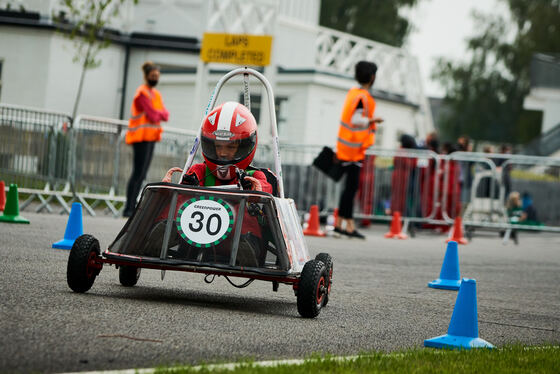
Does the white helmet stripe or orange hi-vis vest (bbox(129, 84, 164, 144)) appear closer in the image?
the white helmet stripe

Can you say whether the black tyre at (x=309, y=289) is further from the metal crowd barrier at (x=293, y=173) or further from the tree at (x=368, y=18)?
the tree at (x=368, y=18)

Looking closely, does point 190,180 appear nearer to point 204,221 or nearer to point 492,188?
point 204,221

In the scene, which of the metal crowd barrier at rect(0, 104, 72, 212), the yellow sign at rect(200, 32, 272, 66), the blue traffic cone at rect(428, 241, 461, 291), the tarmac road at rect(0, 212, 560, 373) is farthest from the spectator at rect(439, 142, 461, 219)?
the blue traffic cone at rect(428, 241, 461, 291)

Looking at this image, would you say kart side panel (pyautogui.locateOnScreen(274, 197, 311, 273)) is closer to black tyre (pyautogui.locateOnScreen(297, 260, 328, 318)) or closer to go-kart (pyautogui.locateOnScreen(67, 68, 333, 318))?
go-kart (pyautogui.locateOnScreen(67, 68, 333, 318))

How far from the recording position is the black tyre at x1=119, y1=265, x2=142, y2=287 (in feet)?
24.4

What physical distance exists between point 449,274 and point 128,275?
3562 mm

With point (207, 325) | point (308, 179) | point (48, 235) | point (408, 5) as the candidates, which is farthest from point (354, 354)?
point (408, 5)

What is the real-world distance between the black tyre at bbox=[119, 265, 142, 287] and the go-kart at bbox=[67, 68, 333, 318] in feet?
2.21

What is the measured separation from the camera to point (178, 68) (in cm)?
3319

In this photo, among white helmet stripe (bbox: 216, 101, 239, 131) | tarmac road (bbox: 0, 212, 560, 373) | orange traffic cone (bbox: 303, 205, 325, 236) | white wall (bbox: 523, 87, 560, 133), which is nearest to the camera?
tarmac road (bbox: 0, 212, 560, 373)

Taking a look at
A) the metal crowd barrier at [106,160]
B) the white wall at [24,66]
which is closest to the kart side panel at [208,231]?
the metal crowd barrier at [106,160]

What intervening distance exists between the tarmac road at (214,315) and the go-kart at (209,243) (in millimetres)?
235

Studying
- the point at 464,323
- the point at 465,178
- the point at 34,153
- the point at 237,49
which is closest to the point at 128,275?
the point at 464,323

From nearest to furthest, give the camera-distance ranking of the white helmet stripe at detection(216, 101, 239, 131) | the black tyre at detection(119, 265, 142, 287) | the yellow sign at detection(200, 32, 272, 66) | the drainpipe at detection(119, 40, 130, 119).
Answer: the white helmet stripe at detection(216, 101, 239, 131)
the black tyre at detection(119, 265, 142, 287)
the yellow sign at detection(200, 32, 272, 66)
the drainpipe at detection(119, 40, 130, 119)
